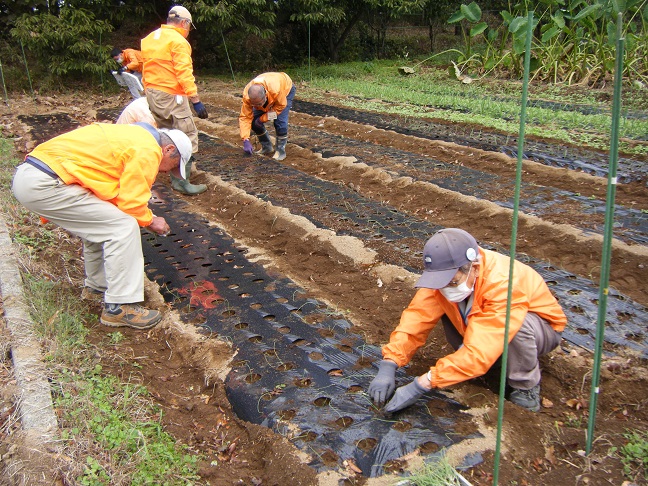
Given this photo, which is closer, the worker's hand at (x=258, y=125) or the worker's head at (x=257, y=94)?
the worker's head at (x=257, y=94)

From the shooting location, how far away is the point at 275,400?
248 centimetres

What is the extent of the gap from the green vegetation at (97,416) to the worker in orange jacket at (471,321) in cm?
94

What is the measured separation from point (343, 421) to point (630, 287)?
87.8 inches

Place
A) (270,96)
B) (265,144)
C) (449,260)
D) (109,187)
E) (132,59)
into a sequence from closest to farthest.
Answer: (449,260), (109,187), (270,96), (265,144), (132,59)

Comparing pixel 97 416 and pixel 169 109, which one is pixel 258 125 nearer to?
pixel 169 109

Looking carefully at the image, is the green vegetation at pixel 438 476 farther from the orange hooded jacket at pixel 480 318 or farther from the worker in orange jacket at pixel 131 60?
the worker in orange jacket at pixel 131 60

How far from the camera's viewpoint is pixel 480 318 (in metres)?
2.16

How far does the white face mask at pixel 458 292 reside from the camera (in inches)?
86.1

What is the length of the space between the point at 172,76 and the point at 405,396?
4.11m

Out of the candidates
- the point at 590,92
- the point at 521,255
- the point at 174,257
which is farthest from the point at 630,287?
the point at 590,92

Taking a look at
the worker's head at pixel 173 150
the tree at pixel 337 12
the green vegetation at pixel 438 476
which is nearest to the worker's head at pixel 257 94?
the worker's head at pixel 173 150

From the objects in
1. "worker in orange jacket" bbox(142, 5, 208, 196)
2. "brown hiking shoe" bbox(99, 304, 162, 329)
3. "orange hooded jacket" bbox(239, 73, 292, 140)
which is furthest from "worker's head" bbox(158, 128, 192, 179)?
"orange hooded jacket" bbox(239, 73, 292, 140)

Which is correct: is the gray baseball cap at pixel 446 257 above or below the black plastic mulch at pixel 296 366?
above

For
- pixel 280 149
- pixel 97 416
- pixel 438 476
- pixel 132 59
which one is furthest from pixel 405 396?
pixel 132 59
